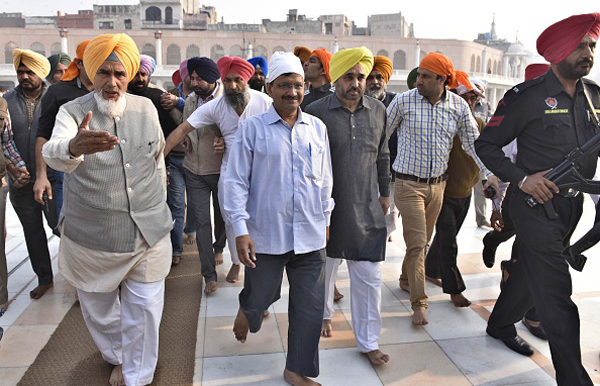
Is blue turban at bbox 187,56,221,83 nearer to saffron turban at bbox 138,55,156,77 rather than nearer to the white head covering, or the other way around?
saffron turban at bbox 138,55,156,77

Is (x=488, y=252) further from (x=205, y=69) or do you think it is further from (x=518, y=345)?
(x=205, y=69)

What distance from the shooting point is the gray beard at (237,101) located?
164 inches

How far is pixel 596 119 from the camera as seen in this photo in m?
2.96

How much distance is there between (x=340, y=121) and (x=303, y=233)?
788 millimetres

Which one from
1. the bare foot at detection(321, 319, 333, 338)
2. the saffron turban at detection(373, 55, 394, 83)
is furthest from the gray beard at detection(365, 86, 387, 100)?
the bare foot at detection(321, 319, 333, 338)

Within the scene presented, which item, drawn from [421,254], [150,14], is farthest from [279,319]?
[150,14]

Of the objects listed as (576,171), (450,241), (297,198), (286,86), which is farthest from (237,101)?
(576,171)

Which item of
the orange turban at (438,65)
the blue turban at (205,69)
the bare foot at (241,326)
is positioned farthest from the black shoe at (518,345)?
the blue turban at (205,69)

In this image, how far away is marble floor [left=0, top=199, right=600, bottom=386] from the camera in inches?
123

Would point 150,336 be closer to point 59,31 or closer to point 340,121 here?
point 340,121

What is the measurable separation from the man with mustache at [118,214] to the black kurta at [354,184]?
→ 1023 mm

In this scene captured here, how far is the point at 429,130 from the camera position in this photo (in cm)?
387

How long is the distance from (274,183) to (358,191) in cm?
64

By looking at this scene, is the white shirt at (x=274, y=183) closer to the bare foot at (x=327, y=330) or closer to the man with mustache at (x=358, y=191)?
the man with mustache at (x=358, y=191)
